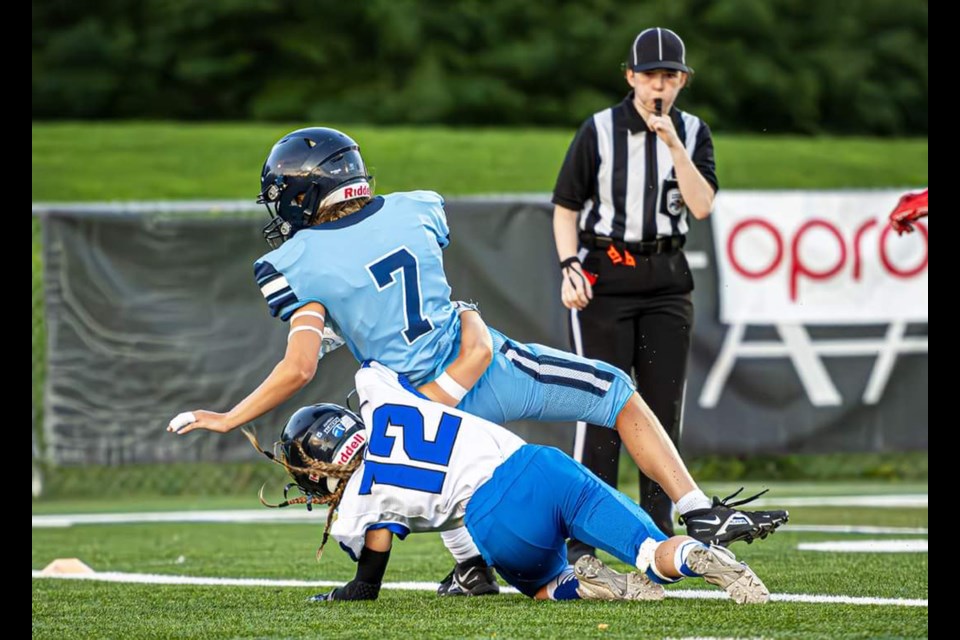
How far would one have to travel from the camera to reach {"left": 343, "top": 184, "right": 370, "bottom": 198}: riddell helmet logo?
4.50m

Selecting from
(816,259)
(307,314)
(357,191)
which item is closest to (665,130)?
(357,191)

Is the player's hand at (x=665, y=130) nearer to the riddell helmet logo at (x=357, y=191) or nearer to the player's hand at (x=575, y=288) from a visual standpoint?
the player's hand at (x=575, y=288)

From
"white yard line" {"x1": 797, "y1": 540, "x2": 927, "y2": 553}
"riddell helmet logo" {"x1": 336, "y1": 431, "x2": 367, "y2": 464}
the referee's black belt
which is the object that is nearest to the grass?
"white yard line" {"x1": 797, "y1": 540, "x2": 927, "y2": 553}

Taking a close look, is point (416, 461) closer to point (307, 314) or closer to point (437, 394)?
Answer: point (437, 394)

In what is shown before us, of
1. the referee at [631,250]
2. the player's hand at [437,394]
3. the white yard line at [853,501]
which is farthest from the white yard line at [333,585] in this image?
the white yard line at [853,501]

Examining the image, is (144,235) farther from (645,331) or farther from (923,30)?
(923,30)

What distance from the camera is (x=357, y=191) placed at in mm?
4531

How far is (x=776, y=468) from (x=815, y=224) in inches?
62.8

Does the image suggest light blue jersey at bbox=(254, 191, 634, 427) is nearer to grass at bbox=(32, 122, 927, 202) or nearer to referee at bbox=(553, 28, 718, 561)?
referee at bbox=(553, 28, 718, 561)

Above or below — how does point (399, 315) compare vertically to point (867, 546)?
above

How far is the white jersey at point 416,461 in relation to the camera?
418cm

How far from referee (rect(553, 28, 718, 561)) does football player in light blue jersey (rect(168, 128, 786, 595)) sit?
2.83 feet

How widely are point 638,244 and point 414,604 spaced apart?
64.6 inches
